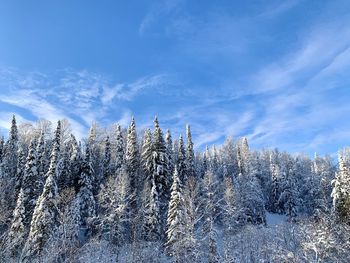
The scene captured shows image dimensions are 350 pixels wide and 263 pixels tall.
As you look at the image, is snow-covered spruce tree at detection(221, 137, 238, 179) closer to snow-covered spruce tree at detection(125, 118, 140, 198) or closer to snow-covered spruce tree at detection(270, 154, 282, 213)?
snow-covered spruce tree at detection(270, 154, 282, 213)

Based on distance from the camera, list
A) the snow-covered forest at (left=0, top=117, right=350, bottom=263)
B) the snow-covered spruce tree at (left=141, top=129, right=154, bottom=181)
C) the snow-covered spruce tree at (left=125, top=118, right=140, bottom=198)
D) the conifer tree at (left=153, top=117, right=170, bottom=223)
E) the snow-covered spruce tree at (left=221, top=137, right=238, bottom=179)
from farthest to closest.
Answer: the snow-covered spruce tree at (left=221, top=137, right=238, bottom=179), the snow-covered spruce tree at (left=125, top=118, right=140, bottom=198), the snow-covered spruce tree at (left=141, top=129, right=154, bottom=181), the conifer tree at (left=153, top=117, right=170, bottom=223), the snow-covered forest at (left=0, top=117, right=350, bottom=263)

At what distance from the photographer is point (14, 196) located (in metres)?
58.8

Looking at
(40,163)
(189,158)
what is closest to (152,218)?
(40,163)

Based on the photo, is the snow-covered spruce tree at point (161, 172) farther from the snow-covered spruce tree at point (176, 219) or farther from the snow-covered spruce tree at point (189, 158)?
the snow-covered spruce tree at point (189, 158)

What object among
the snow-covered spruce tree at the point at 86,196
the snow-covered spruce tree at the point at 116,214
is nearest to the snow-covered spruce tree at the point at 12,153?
the snow-covered spruce tree at the point at 86,196

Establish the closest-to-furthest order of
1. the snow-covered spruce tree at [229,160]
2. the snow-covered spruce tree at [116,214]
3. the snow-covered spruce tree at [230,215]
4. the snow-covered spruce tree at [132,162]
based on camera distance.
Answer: the snow-covered spruce tree at [116,214] < the snow-covered spruce tree at [230,215] < the snow-covered spruce tree at [132,162] < the snow-covered spruce tree at [229,160]

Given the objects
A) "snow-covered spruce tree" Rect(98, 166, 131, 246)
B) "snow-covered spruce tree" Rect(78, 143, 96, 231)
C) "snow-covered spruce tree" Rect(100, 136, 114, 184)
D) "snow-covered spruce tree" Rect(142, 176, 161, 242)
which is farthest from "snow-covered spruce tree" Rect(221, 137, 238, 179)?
"snow-covered spruce tree" Rect(98, 166, 131, 246)

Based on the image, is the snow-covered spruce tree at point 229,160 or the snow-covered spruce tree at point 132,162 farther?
the snow-covered spruce tree at point 229,160

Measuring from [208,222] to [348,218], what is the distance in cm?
1934

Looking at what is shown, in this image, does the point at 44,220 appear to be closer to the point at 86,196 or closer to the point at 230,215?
the point at 86,196

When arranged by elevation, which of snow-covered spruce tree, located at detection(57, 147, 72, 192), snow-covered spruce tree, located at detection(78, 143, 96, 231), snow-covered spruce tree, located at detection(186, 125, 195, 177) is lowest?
snow-covered spruce tree, located at detection(78, 143, 96, 231)

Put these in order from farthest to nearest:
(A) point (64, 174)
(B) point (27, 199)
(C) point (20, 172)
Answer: (C) point (20, 172)
(A) point (64, 174)
(B) point (27, 199)

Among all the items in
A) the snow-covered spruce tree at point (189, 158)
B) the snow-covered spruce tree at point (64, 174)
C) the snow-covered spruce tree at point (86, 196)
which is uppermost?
the snow-covered spruce tree at point (189, 158)

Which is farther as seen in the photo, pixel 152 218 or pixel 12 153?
pixel 12 153
